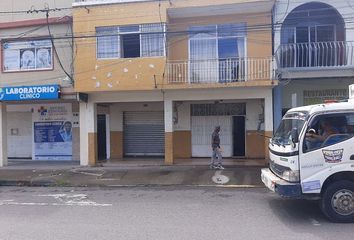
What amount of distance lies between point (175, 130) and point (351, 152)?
1253 centimetres

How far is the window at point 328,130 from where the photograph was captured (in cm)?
820

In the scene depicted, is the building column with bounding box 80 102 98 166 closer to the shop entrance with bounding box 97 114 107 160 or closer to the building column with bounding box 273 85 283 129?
the shop entrance with bounding box 97 114 107 160

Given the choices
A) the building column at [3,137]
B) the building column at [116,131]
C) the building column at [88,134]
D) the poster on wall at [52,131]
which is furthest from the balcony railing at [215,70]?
the building column at [3,137]

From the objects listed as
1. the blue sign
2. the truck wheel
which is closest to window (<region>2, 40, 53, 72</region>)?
the blue sign

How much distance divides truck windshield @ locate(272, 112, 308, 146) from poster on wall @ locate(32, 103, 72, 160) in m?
13.5

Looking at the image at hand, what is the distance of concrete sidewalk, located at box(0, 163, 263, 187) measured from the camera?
13.9 metres

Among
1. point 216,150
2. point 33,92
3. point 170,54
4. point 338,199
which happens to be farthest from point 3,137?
point 338,199

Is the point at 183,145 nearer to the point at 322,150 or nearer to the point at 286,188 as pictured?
the point at 286,188

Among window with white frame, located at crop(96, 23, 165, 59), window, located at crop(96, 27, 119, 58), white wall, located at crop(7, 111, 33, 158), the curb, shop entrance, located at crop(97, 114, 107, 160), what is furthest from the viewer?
white wall, located at crop(7, 111, 33, 158)

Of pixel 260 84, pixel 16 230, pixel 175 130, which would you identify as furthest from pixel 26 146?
pixel 16 230

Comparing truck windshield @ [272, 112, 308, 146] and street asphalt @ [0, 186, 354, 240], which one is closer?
street asphalt @ [0, 186, 354, 240]

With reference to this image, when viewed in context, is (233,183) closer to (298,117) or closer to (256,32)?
(298,117)

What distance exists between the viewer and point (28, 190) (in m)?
13.2

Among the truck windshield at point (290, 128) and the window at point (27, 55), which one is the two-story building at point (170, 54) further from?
→ the truck windshield at point (290, 128)
